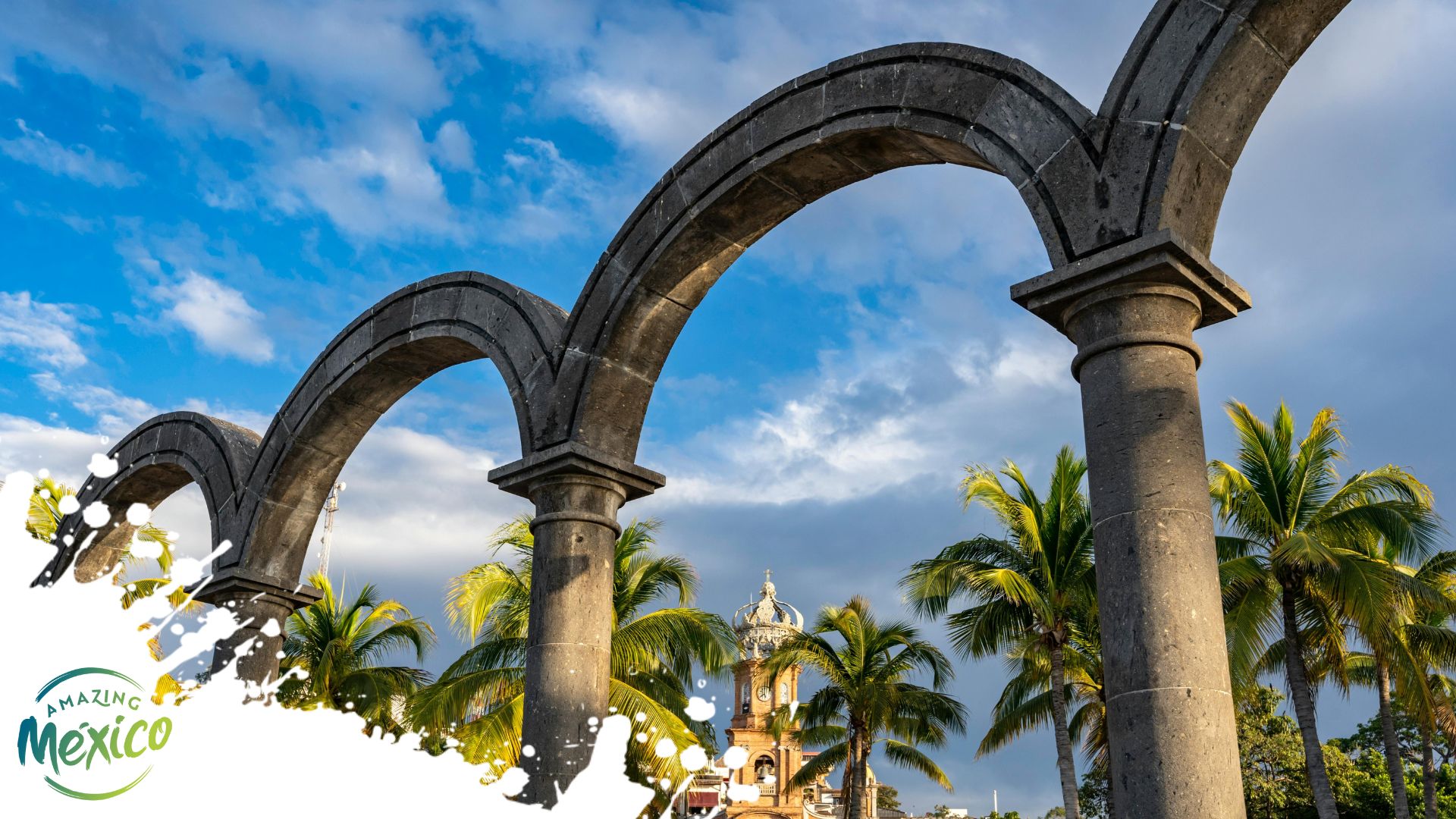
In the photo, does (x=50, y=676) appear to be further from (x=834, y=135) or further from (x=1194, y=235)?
(x=1194, y=235)

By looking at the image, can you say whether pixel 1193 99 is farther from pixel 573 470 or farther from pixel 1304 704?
pixel 1304 704

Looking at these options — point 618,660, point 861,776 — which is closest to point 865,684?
point 861,776

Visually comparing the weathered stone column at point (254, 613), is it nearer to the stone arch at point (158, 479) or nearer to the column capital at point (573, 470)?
the stone arch at point (158, 479)

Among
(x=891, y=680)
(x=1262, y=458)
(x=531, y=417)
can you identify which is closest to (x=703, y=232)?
(x=531, y=417)

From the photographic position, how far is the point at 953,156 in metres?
6.68

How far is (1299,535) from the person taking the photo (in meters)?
16.9

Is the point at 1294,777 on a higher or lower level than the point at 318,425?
lower

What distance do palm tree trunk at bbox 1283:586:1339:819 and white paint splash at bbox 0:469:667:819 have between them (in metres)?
13.3

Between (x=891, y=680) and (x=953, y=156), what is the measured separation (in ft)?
66.0

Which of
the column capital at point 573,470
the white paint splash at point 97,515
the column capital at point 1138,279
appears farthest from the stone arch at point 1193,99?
the white paint splash at point 97,515

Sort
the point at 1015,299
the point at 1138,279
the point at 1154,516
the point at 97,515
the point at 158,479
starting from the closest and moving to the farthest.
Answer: the point at 1154,516 < the point at 1138,279 < the point at 1015,299 < the point at 158,479 < the point at 97,515

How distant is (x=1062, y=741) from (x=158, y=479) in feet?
50.6

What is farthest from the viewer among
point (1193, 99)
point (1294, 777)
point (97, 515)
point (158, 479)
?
point (1294, 777)

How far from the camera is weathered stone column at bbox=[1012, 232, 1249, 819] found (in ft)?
15.1
